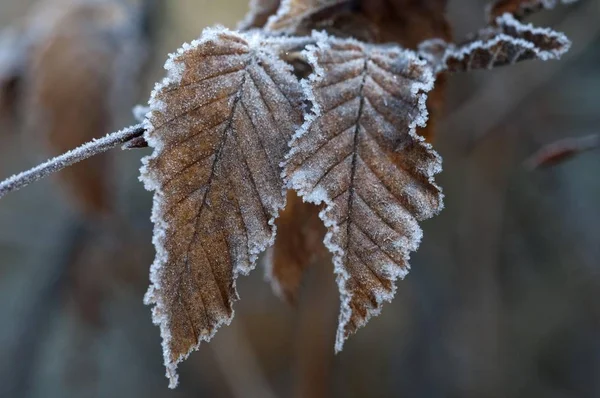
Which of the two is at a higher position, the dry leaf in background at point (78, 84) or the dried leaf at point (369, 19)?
the dry leaf in background at point (78, 84)


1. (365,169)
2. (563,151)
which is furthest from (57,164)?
(563,151)

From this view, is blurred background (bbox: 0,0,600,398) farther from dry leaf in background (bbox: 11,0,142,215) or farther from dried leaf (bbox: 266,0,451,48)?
dried leaf (bbox: 266,0,451,48)

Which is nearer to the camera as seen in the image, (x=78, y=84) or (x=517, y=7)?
Answer: (x=517, y=7)

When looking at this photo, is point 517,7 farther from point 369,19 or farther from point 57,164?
point 57,164

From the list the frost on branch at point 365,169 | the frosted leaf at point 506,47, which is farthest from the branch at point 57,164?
the frosted leaf at point 506,47

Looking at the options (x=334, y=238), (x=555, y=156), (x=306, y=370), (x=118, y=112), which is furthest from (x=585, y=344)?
(x=334, y=238)

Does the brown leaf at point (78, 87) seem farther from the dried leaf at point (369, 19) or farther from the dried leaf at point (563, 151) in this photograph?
the dried leaf at point (563, 151)
